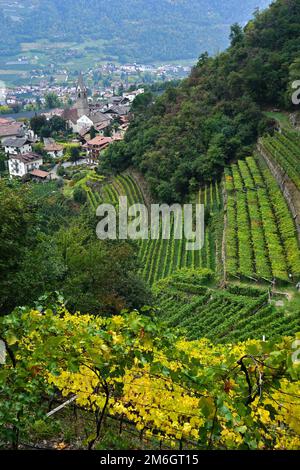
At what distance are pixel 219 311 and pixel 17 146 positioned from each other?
168ft

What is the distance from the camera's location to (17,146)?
62.6m

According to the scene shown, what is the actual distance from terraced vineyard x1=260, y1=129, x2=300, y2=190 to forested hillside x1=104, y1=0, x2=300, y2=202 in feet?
8.39

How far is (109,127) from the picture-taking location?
67.3 meters

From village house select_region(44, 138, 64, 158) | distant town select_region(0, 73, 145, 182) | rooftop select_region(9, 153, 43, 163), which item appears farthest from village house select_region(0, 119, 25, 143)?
rooftop select_region(9, 153, 43, 163)

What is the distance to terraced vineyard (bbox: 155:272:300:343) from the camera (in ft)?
49.5

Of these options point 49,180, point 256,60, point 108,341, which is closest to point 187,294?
point 108,341

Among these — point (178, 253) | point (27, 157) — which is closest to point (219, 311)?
point (178, 253)

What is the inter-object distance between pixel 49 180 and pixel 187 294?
118ft

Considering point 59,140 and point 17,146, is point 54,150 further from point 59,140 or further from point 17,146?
point 59,140

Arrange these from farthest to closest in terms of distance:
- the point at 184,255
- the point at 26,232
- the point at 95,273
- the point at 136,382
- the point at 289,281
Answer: the point at 184,255 < the point at 289,281 < the point at 95,273 < the point at 26,232 < the point at 136,382

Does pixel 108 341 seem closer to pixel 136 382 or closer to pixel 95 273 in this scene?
pixel 136 382

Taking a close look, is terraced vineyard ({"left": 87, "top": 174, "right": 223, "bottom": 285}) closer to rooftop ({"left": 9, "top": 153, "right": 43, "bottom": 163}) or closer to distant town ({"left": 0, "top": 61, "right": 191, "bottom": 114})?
rooftop ({"left": 9, "top": 153, "right": 43, "bottom": 163})

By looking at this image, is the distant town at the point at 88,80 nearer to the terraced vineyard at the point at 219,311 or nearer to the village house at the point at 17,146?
the village house at the point at 17,146

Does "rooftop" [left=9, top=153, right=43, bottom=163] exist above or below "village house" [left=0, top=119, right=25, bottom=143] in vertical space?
below
